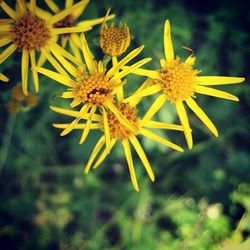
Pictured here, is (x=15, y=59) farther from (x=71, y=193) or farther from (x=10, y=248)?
(x=10, y=248)

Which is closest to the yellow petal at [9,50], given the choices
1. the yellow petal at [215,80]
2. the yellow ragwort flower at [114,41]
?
the yellow ragwort flower at [114,41]

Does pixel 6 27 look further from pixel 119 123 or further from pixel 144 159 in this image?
pixel 144 159

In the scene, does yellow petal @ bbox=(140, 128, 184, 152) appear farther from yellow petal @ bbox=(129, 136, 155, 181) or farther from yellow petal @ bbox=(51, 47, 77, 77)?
→ yellow petal @ bbox=(51, 47, 77, 77)

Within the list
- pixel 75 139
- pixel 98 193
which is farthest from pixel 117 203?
pixel 75 139

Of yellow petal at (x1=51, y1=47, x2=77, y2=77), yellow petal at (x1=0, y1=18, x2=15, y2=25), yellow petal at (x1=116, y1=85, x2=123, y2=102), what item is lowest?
yellow petal at (x1=116, y1=85, x2=123, y2=102)

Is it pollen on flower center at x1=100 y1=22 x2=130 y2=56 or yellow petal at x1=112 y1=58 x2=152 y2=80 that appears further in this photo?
pollen on flower center at x1=100 y1=22 x2=130 y2=56

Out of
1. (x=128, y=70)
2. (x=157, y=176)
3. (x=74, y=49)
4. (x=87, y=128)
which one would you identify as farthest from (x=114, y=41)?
(x=157, y=176)

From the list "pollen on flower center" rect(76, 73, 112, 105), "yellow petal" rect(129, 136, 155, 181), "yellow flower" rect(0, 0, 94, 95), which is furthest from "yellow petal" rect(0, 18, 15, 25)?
"yellow petal" rect(129, 136, 155, 181)
